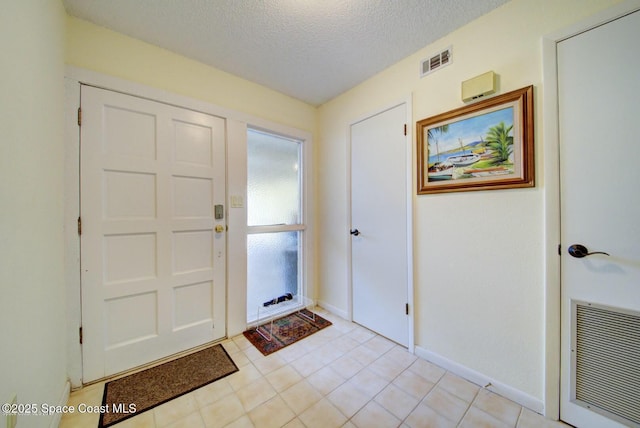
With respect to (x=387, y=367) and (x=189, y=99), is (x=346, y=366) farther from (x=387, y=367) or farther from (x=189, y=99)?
(x=189, y=99)

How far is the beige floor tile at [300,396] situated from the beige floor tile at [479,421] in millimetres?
842

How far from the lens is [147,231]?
5.73 feet

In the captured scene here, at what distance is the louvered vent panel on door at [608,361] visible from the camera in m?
1.10

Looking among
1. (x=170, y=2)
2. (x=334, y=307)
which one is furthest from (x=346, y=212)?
(x=170, y=2)

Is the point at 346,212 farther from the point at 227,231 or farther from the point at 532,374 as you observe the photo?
the point at 532,374

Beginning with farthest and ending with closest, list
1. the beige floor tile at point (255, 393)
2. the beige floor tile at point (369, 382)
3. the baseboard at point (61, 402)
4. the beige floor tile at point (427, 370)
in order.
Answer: the beige floor tile at point (427, 370) < the beige floor tile at point (369, 382) < the beige floor tile at point (255, 393) < the baseboard at point (61, 402)

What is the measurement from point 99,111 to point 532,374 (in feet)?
10.7

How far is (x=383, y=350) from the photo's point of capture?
1.96 metres

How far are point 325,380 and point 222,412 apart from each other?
67 centimetres

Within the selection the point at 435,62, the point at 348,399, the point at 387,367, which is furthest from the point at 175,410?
the point at 435,62

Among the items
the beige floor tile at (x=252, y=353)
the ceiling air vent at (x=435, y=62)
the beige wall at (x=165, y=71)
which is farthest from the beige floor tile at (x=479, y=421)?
the beige wall at (x=165, y=71)

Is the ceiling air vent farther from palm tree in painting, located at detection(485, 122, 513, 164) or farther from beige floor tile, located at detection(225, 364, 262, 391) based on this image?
beige floor tile, located at detection(225, 364, 262, 391)

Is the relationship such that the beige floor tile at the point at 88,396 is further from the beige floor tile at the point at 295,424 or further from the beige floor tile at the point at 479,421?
the beige floor tile at the point at 479,421

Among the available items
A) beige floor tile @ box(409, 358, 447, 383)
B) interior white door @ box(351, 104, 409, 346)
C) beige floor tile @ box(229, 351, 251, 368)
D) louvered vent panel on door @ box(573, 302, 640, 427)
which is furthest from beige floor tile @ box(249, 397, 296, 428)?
louvered vent panel on door @ box(573, 302, 640, 427)
